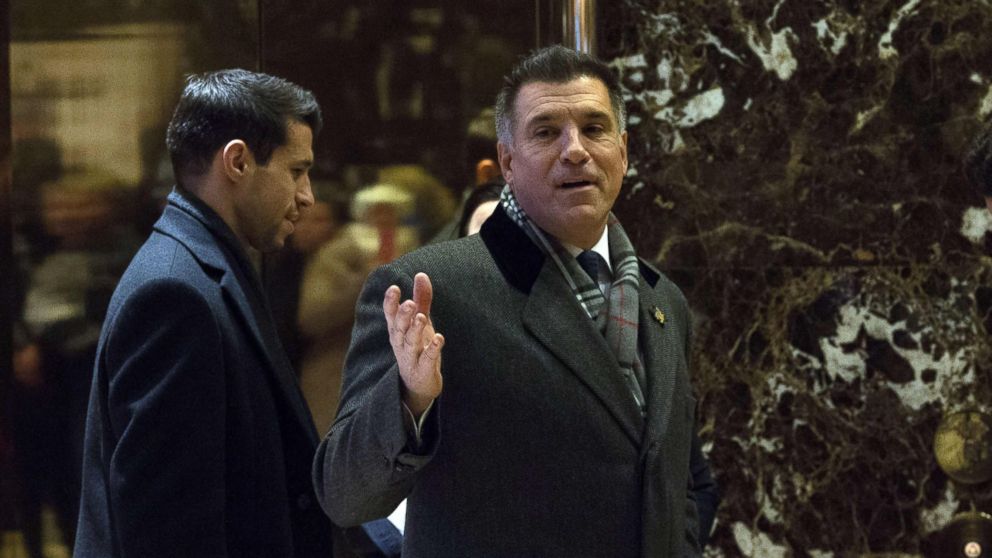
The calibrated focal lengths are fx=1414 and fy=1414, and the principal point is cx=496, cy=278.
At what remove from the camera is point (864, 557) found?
4391 millimetres

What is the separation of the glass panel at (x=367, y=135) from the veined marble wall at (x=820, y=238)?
504 millimetres

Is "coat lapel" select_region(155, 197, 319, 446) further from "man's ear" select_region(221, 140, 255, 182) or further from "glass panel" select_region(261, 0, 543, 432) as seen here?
"glass panel" select_region(261, 0, 543, 432)

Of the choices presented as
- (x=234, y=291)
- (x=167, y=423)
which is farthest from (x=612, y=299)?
(x=167, y=423)

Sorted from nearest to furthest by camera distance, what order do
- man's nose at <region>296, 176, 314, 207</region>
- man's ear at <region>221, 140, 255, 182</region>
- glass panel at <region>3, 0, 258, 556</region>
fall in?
man's ear at <region>221, 140, 255, 182</region> → man's nose at <region>296, 176, 314, 207</region> → glass panel at <region>3, 0, 258, 556</region>

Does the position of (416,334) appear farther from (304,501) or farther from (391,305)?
(304,501)

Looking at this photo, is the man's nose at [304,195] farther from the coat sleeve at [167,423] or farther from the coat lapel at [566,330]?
the coat lapel at [566,330]

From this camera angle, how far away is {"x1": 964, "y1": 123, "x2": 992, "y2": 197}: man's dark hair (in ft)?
9.23

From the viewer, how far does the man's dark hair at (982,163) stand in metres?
2.81

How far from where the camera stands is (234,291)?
9.25ft

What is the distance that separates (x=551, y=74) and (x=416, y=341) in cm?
77

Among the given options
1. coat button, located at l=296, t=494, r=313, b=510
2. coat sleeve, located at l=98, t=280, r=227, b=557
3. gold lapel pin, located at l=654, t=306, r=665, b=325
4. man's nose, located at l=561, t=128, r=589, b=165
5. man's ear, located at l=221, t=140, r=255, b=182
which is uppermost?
man's nose, located at l=561, t=128, r=589, b=165

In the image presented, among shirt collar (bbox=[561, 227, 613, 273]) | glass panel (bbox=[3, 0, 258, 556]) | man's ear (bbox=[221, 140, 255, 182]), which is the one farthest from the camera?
glass panel (bbox=[3, 0, 258, 556])

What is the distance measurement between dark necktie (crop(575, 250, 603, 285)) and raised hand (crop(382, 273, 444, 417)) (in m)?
0.51

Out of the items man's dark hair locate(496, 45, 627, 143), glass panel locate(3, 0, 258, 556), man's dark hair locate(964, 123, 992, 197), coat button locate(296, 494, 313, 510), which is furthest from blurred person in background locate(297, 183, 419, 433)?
man's dark hair locate(964, 123, 992, 197)
